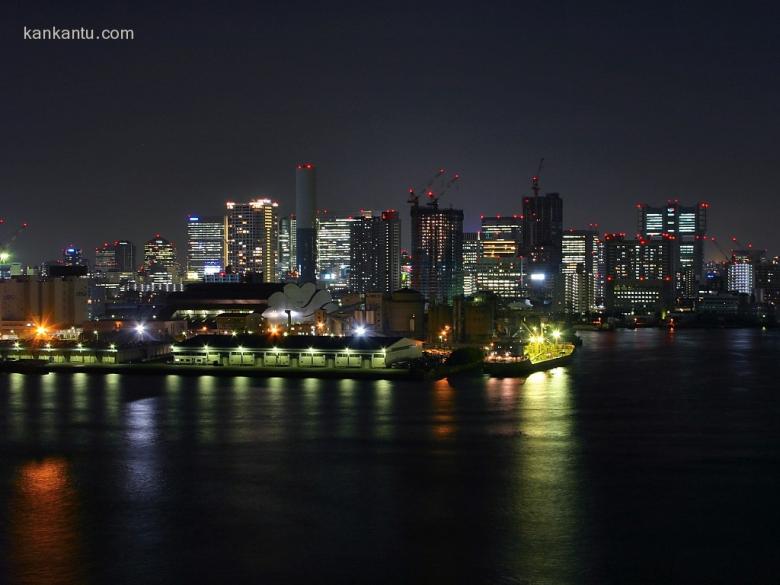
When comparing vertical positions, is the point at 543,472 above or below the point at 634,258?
below

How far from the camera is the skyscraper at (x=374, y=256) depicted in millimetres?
57250

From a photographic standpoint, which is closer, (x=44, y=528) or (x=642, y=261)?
(x=44, y=528)

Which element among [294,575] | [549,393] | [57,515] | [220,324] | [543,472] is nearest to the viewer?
[294,575]

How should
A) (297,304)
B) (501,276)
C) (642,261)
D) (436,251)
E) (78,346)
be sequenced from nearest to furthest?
(78,346), (297,304), (436,251), (501,276), (642,261)

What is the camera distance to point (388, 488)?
7.55m

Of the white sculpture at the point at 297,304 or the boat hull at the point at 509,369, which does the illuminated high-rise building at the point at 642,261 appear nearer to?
the white sculpture at the point at 297,304

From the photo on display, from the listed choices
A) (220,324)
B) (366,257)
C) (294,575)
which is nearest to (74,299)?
(220,324)

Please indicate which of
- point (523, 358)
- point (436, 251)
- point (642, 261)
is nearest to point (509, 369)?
point (523, 358)

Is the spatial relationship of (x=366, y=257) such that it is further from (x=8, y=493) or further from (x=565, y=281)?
(x=8, y=493)

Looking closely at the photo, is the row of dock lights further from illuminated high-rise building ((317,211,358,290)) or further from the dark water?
illuminated high-rise building ((317,211,358,290))

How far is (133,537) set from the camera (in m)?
6.29

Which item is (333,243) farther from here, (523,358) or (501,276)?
(523,358)

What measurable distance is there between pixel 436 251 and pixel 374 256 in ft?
16.1

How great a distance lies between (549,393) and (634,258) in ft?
167
